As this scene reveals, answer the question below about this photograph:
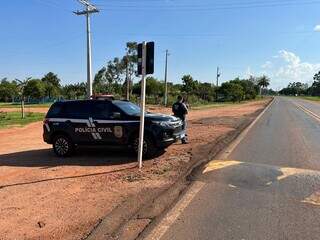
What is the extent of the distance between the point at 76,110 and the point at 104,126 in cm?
119

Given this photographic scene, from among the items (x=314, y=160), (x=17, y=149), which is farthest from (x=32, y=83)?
(x=314, y=160)

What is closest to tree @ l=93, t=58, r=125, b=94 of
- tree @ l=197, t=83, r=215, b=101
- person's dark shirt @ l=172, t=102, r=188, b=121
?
tree @ l=197, t=83, r=215, b=101

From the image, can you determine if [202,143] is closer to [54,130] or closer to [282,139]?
[282,139]

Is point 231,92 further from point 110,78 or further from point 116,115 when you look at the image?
point 116,115

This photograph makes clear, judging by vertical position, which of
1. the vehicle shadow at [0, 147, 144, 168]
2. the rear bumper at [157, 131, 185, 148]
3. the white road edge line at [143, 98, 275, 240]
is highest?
the rear bumper at [157, 131, 185, 148]

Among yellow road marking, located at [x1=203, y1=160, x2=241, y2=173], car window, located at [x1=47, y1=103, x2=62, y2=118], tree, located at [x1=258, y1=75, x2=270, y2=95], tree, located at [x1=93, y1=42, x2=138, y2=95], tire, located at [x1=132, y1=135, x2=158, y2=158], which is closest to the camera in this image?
yellow road marking, located at [x1=203, y1=160, x2=241, y2=173]

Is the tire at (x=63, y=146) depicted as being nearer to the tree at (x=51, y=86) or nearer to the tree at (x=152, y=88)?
the tree at (x=152, y=88)

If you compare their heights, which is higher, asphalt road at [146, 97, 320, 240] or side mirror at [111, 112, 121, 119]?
side mirror at [111, 112, 121, 119]

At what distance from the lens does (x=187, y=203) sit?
8.33m

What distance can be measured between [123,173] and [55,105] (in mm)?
4844

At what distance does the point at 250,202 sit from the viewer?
834 centimetres

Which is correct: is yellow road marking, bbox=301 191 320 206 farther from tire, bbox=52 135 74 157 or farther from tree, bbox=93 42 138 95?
tree, bbox=93 42 138 95

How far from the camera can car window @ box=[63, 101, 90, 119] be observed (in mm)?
14664

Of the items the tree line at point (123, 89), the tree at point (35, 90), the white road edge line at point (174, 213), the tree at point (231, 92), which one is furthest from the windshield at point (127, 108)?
the tree at point (231, 92)
